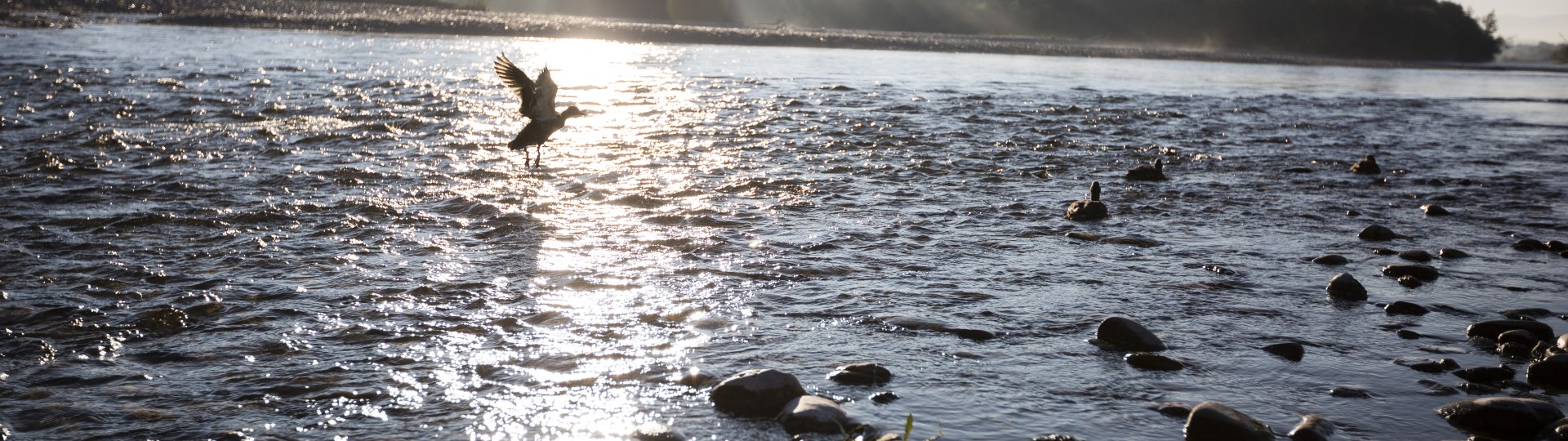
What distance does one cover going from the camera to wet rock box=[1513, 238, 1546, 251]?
28.3 ft

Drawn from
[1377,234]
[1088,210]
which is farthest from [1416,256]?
[1088,210]

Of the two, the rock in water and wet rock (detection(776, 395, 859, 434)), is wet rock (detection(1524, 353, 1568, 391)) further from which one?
wet rock (detection(776, 395, 859, 434))

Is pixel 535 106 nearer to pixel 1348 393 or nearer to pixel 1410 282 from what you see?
pixel 1410 282

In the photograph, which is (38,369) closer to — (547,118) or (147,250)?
(147,250)

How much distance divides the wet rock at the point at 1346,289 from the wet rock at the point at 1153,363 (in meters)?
2.11

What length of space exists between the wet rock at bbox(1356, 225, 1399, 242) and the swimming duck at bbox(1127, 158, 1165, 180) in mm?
3060

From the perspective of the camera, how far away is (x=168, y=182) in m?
9.86

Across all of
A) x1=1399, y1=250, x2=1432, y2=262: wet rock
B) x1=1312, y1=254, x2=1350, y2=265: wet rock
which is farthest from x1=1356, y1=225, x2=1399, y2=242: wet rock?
x1=1312, y1=254, x2=1350, y2=265: wet rock

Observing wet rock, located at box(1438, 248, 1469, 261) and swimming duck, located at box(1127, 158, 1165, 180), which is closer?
wet rock, located at box(1438, 248, 1469, 261)

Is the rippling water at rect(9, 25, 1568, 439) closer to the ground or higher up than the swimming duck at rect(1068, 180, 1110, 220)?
closer to the ground

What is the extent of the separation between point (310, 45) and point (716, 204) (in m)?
23.9

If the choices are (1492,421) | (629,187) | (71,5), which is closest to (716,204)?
(629,187)

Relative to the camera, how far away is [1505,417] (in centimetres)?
447

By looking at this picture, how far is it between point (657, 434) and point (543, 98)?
779cm
